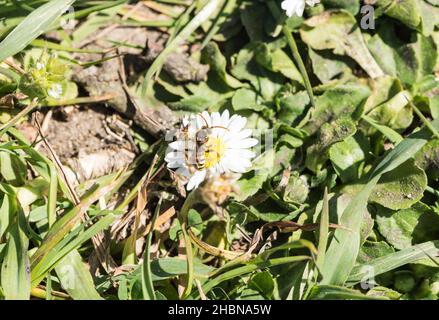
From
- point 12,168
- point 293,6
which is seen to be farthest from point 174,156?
point 293,6

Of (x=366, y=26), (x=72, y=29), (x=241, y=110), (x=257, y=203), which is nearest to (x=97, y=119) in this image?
(x=72, y=29)

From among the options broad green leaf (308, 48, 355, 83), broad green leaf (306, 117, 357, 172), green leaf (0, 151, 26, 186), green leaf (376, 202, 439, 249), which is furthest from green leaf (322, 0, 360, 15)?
green leaf (0, 151, 26, 186)

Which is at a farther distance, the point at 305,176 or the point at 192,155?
the point at 305,176

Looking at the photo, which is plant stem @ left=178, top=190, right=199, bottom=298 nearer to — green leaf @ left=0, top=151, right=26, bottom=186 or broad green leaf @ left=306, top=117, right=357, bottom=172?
broad green leaf @ left=306, top=117, right=357, bottom=172

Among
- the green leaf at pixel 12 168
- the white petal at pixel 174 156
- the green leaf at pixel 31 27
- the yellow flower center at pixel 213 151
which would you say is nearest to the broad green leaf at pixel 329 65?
the yellow flower center at pixel 213 151

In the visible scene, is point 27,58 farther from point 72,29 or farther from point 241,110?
point 241,110

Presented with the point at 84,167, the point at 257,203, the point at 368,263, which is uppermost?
the point at 84,167

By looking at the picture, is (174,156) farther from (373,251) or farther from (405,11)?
(405,11)
